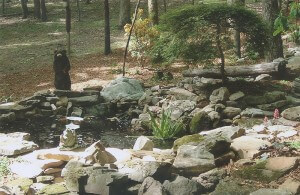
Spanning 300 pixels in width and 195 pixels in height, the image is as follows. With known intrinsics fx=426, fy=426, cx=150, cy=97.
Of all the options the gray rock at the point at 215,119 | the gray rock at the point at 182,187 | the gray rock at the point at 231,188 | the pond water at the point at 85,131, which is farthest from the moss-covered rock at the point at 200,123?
the gray rock at the point at 182,187

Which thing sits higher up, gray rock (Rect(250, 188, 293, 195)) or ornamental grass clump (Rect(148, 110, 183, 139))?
gray rock (Rect(250, 188, 293, 195))

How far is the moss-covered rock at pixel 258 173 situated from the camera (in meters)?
6.07

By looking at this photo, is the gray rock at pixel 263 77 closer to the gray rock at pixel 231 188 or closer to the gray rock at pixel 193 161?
the gray rock at pixel 193 161

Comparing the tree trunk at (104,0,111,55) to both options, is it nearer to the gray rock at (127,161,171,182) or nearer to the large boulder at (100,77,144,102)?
the large boulder at (100,77,144,102)

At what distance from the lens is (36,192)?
636cm

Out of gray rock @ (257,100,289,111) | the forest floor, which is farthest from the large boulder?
gray rock @ (257,100,289,111)

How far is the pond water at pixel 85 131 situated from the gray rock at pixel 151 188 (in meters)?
3.30

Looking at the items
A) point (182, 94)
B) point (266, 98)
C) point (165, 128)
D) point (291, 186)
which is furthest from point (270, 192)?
point (182, 94)

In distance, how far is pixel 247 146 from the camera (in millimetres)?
7340

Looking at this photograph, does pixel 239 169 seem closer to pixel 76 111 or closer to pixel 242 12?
pixel 242 12

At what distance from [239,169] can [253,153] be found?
64 centimetres

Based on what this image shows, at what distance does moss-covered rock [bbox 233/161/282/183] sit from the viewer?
19.9ft

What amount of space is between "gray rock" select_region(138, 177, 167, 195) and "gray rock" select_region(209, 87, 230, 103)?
17.4 ft

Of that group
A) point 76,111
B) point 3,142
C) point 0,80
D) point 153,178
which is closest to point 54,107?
point 76,111
